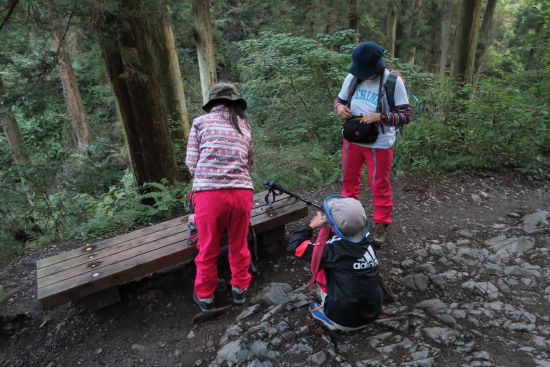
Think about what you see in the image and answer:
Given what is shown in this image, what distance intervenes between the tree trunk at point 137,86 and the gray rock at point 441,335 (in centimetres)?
451

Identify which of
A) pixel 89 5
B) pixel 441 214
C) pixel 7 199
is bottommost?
pixel 441 214

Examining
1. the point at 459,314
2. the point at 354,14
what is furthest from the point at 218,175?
the point at 354,14

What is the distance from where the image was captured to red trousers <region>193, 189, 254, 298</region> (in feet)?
8.85

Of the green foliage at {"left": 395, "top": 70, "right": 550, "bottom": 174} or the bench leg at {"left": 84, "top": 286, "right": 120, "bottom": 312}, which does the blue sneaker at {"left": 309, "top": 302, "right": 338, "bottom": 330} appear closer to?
the bench leg at {"left": 84, "top": 286, "right": 120, "bottom": 312}

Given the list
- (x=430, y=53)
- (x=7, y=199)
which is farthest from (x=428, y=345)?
(x=430, y=53)

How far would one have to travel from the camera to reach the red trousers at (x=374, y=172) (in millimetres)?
3555

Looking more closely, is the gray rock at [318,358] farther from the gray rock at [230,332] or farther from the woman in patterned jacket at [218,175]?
the woman in patterned jacket at [218,175]

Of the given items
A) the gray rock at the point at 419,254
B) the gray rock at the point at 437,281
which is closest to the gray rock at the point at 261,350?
the gray rock at the point at 437,281

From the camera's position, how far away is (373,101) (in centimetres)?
344

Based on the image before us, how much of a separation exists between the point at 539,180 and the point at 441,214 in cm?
256

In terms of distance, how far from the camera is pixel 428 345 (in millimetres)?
2416

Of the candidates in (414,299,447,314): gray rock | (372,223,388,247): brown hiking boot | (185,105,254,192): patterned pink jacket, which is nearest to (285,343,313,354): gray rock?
(414,299,447,314): gray rock

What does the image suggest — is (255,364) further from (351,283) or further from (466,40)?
(466,40)

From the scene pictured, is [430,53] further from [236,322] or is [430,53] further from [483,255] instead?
[236,322]
